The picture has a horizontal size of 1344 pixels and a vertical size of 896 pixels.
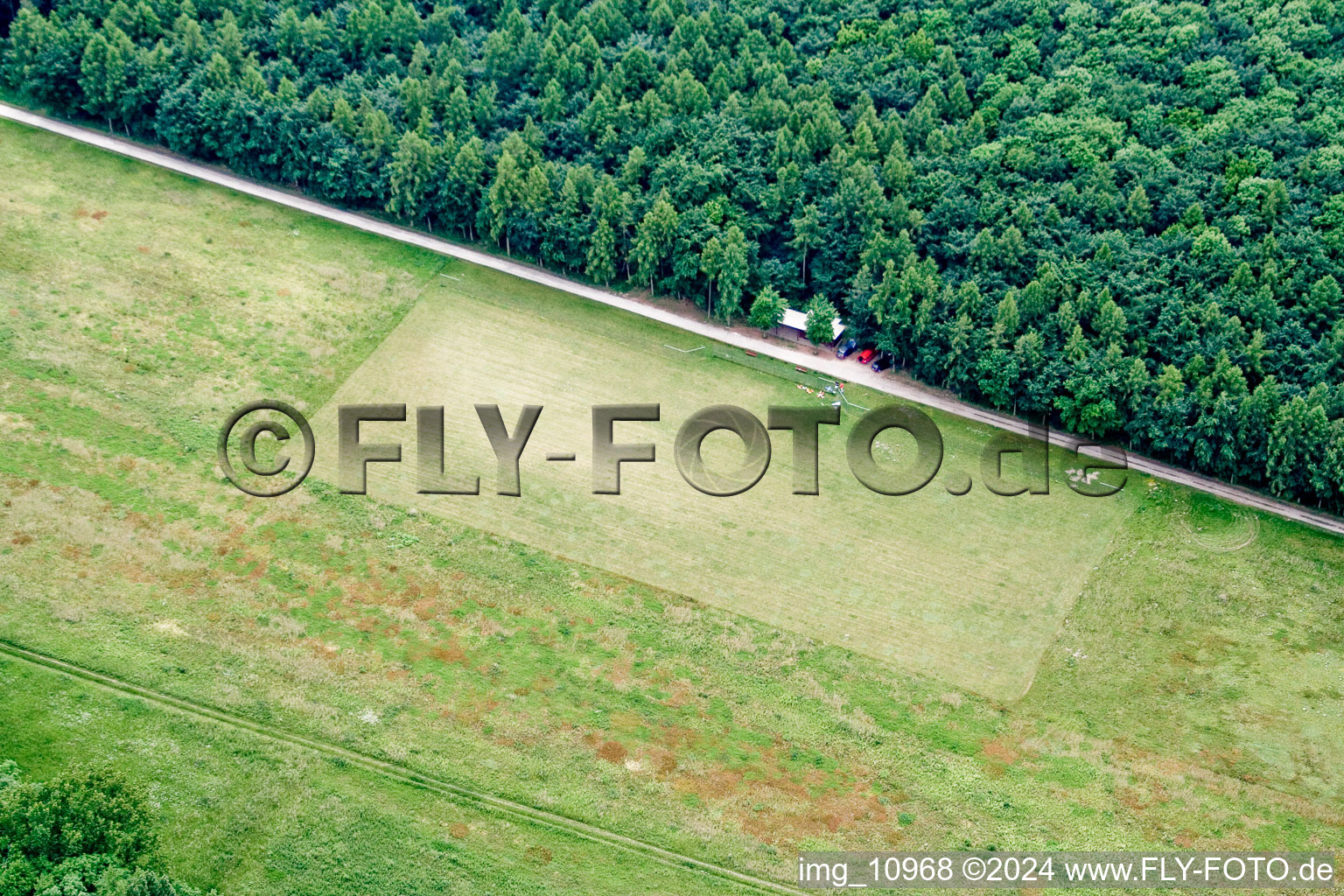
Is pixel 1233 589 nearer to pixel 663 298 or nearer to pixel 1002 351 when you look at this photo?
pixel 1002 351

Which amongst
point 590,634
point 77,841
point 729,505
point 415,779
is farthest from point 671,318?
point 77,841

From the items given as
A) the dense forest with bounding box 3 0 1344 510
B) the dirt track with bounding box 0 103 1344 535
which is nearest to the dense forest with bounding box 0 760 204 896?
the dirt track with bounding box 0 103 1344 535

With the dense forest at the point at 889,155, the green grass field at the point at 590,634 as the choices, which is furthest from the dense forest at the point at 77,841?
the dense forest at the point at 889,155

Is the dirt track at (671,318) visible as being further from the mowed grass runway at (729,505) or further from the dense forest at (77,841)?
the dense forest at (77,841)

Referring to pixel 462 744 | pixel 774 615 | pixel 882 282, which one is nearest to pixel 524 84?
pixel 882 282

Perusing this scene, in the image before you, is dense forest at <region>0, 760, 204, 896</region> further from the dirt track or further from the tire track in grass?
the dirt track
